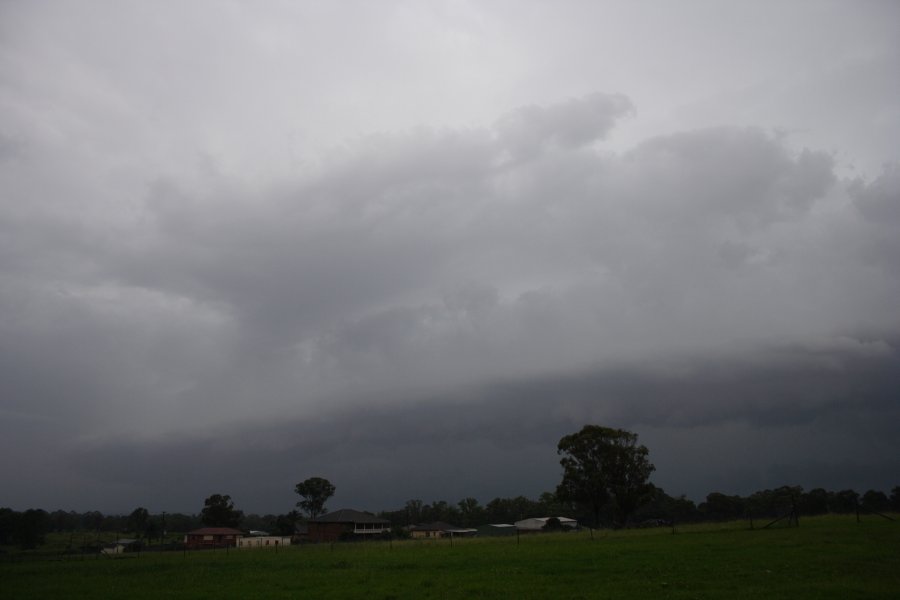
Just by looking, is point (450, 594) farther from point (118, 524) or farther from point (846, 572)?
point (118, 524)

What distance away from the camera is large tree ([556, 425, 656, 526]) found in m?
75.9

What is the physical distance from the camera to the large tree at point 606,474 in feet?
249

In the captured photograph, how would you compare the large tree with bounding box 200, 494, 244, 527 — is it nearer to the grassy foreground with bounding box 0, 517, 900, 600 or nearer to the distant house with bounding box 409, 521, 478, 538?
the distant house with bounding box 409, 521, 478, 538

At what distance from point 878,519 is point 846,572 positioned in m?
27.8

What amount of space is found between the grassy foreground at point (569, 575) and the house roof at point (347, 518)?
65.1 meters

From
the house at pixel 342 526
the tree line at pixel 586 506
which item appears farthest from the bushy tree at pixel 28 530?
the house at pixel 342 526

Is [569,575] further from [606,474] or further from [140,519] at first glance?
[140,519]

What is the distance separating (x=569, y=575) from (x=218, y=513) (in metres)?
103

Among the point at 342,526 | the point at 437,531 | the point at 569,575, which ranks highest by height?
the point at 569,575

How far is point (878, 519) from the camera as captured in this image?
4209 cm

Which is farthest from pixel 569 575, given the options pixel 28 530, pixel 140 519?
pixel 140 519

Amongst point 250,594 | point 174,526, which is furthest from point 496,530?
point 174,526

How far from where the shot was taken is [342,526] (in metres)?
96.6

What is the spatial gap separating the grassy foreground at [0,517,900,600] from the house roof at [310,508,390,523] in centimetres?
6513
